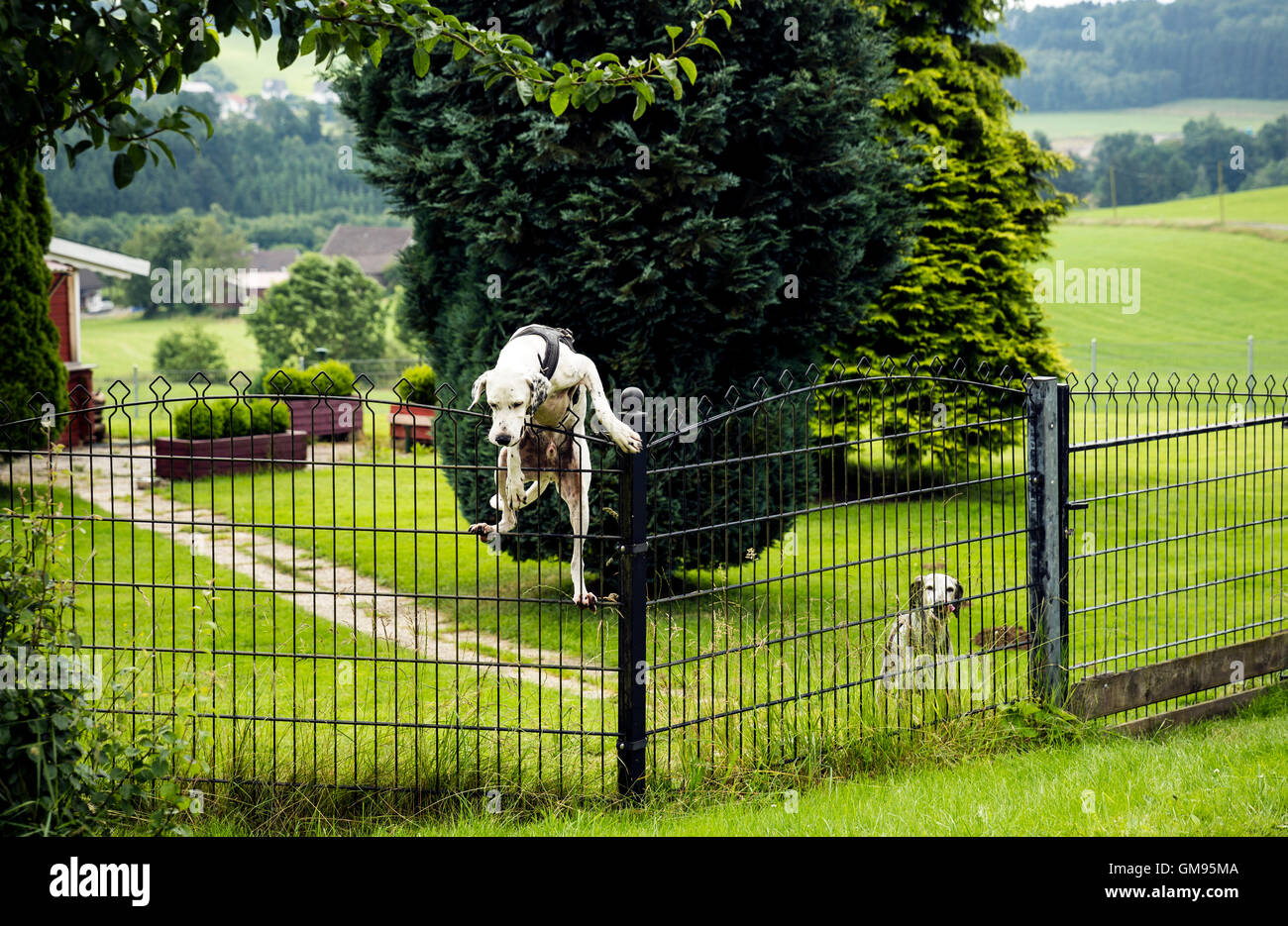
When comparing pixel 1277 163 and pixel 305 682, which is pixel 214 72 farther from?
→ pixel 305 682

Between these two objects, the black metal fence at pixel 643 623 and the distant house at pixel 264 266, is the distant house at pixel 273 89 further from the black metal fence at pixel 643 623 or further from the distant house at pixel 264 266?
the black metal fence at pixel 643 623

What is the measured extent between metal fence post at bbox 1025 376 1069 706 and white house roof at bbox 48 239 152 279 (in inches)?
715

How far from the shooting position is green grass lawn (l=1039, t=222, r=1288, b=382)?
37.4 metres

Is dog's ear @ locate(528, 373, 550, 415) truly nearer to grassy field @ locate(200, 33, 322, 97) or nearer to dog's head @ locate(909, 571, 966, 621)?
dog's head @ locate(909, 571, 966, 621)

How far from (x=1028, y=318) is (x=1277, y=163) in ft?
267

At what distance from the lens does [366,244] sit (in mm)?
73125

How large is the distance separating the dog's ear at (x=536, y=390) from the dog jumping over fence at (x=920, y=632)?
216 centimetres

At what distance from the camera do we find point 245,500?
1420 cm

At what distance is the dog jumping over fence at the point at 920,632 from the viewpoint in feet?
18.7

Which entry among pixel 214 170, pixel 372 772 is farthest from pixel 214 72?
pixel 372 772

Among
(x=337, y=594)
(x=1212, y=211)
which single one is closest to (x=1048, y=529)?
(x=337, y=594)

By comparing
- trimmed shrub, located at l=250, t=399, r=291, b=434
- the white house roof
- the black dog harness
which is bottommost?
trimmed shrub, located at l=250, t=399, r=291, b=434

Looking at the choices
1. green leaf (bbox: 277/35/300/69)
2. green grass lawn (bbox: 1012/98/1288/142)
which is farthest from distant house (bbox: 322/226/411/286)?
green leaf (bbox: 277/35/300/69)

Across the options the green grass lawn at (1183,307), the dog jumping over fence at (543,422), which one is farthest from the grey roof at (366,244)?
the dog jumping over fence at (543,422)
